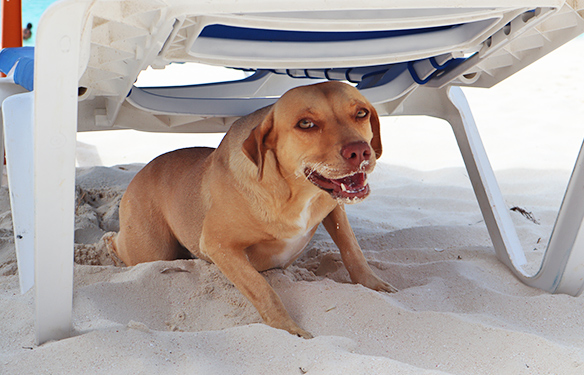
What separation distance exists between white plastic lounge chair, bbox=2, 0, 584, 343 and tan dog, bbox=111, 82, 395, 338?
0.86 ft

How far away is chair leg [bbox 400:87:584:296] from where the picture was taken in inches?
89.1

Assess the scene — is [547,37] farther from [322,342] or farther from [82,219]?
[82,219]

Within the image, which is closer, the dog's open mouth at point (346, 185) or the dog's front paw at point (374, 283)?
the dog's open mouth at point (346, 185)

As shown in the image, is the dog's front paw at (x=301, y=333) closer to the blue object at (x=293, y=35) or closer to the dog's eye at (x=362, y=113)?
the dog's eye at (x=362, y=113)

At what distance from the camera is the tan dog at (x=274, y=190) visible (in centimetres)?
209

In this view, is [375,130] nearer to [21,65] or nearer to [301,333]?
[301,333]

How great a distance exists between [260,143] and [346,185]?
37 centimetres

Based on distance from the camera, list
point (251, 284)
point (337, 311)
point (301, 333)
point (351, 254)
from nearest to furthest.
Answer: point (301, 333) < point (337, 311) < point (251, 284) < point (351, 254)

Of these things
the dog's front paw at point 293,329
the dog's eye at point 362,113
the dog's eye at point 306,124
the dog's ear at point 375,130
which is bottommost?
the dog's front paw at point 293,329

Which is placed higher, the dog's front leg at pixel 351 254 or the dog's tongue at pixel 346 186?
the dog's tongue at pixel 346 186

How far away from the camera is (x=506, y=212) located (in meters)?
2.98

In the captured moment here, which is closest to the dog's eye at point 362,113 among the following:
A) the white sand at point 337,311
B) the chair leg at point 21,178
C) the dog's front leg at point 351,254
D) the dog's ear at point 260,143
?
the dog's ear at point 260,143

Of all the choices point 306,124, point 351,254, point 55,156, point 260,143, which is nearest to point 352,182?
point 306,124

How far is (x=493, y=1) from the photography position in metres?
1.58
